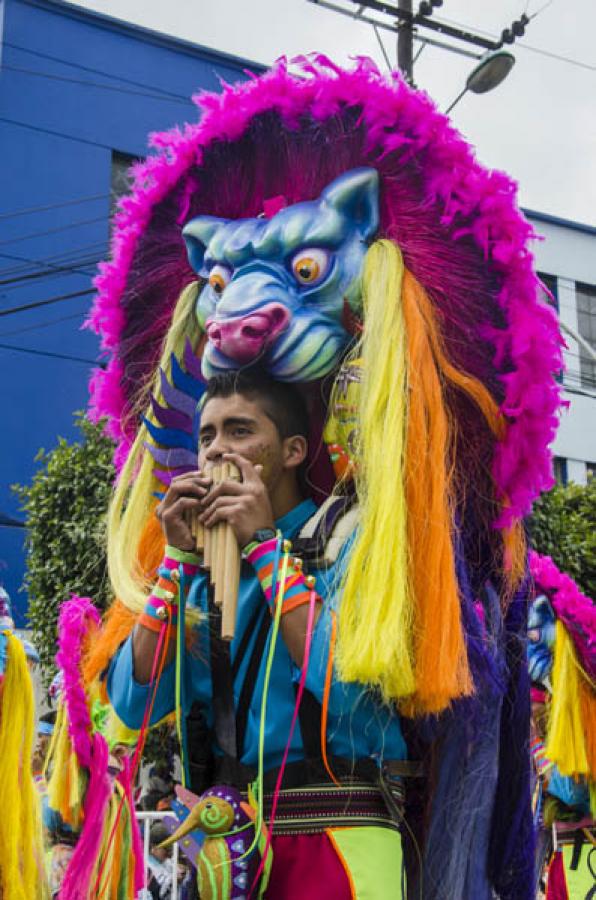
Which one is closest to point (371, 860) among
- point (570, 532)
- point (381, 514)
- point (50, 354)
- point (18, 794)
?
point (381, 514)

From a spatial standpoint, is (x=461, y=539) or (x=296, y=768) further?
(x=461, y=539)

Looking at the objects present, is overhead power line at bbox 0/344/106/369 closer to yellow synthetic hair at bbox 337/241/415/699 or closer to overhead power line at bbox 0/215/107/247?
overhead power line at bbox 0/215/107/247

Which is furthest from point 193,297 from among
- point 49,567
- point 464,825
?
point 49,567

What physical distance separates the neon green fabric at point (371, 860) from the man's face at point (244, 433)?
2.46 feet

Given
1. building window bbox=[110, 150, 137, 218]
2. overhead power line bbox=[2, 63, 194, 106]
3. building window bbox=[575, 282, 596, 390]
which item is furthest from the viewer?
building window bbox=[575, 282, 596, 390]

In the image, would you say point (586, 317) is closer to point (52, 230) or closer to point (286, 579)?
point (52, 230)

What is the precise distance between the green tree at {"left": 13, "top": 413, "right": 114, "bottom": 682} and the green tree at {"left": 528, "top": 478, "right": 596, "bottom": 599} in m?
3.71

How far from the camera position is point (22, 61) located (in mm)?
11773

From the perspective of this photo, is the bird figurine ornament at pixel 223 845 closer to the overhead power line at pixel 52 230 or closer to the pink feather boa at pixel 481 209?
the pink feather boa at pixel 481 209

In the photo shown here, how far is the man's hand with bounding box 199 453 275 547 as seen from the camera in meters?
2.09

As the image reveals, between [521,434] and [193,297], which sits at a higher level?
[193,297]

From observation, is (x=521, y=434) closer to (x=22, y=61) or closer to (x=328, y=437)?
(x=328, y=437)

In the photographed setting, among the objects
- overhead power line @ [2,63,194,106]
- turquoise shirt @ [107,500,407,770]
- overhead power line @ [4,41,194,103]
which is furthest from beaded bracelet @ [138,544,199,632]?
overhead power line @ [4,41,194,103]

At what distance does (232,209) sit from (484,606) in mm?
1150
